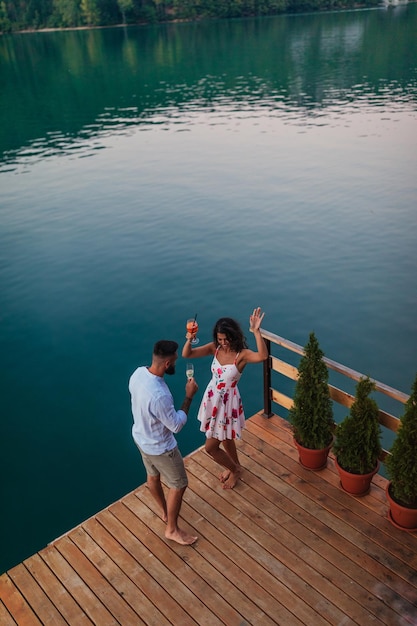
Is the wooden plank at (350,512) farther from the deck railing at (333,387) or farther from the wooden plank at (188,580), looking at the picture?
the wooden plank at (188,580)

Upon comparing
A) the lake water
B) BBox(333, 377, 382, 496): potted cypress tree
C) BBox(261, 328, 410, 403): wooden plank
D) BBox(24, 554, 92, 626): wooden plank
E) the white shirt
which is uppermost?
the white shirt

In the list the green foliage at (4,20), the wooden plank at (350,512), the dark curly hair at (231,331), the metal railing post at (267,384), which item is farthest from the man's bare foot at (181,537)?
the green foliage at (4,20)

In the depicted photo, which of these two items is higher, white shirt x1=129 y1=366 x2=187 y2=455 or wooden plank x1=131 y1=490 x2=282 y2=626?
white shirt x1=129 y1=366 x2=187 y2=455

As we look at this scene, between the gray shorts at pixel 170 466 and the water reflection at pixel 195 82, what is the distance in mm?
24894

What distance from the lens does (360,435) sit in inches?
194

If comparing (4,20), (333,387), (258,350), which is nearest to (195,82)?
(333,387)

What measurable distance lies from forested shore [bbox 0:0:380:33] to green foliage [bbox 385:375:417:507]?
365ft

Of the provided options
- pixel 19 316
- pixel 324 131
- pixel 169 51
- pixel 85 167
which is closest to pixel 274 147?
pixel 324 131

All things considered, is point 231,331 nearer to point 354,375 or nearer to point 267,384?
point 354,375

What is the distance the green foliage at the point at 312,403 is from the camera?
510 cm

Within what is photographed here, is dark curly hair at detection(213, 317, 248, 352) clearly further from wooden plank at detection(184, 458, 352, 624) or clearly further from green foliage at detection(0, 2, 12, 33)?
green foliage at detection(0, 2, 12, 33)

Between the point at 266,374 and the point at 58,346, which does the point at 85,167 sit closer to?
the point at 58,346

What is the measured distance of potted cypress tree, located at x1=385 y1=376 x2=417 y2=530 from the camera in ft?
14.4

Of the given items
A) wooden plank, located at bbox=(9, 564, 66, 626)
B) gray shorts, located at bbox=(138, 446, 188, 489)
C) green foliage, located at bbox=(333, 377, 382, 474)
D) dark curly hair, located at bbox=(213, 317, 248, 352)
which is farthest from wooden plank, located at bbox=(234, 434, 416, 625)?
wooden plank, located at bbox=(9, 564, 66, 626)
